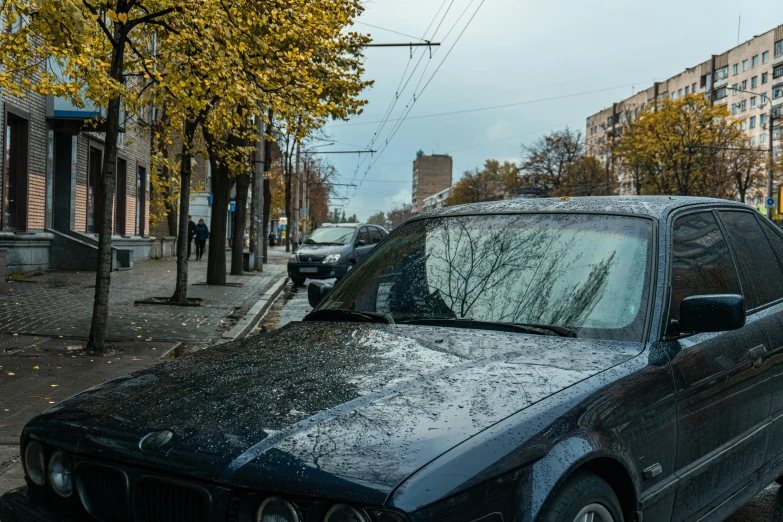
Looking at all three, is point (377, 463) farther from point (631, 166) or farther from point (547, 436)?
point (631, 166)

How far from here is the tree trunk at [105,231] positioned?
9102 millimetres

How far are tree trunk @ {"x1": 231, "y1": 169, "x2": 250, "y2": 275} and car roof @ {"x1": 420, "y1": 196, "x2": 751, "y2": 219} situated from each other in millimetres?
18964

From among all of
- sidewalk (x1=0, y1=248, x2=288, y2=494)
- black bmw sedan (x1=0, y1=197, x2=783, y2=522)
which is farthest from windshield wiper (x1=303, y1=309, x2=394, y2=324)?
sidewalk (x1=0, y1=248, x2=288, y2=494)

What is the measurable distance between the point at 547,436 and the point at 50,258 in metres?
20.2

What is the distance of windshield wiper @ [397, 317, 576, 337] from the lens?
3033 mm

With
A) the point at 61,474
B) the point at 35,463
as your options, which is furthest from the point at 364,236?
the point at 61,474

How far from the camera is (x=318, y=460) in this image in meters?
2.03

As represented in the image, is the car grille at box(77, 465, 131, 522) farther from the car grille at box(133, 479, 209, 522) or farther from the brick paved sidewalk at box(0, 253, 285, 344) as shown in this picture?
the brick paved sidewalk at box(0, 253, 285, 344)

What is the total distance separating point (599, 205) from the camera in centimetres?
358

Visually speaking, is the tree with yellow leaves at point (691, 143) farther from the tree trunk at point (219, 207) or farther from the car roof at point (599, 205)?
the car roof at point (599, 205)

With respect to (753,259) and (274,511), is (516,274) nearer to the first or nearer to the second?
(753,259)

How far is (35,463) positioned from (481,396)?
4.72 ft

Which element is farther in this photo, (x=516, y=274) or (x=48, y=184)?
(x=48, y=184)

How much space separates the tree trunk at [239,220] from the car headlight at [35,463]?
65.5ft
